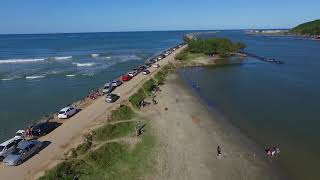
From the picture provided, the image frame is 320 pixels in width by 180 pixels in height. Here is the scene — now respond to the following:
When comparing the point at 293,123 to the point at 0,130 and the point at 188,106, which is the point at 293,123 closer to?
the point at 188,106

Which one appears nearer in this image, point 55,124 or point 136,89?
point 55,124

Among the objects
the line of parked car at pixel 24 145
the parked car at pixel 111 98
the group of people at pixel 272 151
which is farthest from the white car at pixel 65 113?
the group of people at pixel 272 151

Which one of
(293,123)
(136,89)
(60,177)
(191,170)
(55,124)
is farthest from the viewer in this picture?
(136,89)

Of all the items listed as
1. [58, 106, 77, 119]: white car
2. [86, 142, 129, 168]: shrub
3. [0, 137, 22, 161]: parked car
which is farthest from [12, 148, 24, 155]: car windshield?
[58, 106, 77, 119]: white car

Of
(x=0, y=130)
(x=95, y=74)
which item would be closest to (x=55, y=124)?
(x=0, y=130)

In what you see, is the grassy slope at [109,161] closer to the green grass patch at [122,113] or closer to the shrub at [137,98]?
the green grass patch at [122,113]

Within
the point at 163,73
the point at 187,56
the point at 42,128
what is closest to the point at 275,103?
the point at 163,73

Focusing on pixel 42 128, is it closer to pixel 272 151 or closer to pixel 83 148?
pixel 83 148
